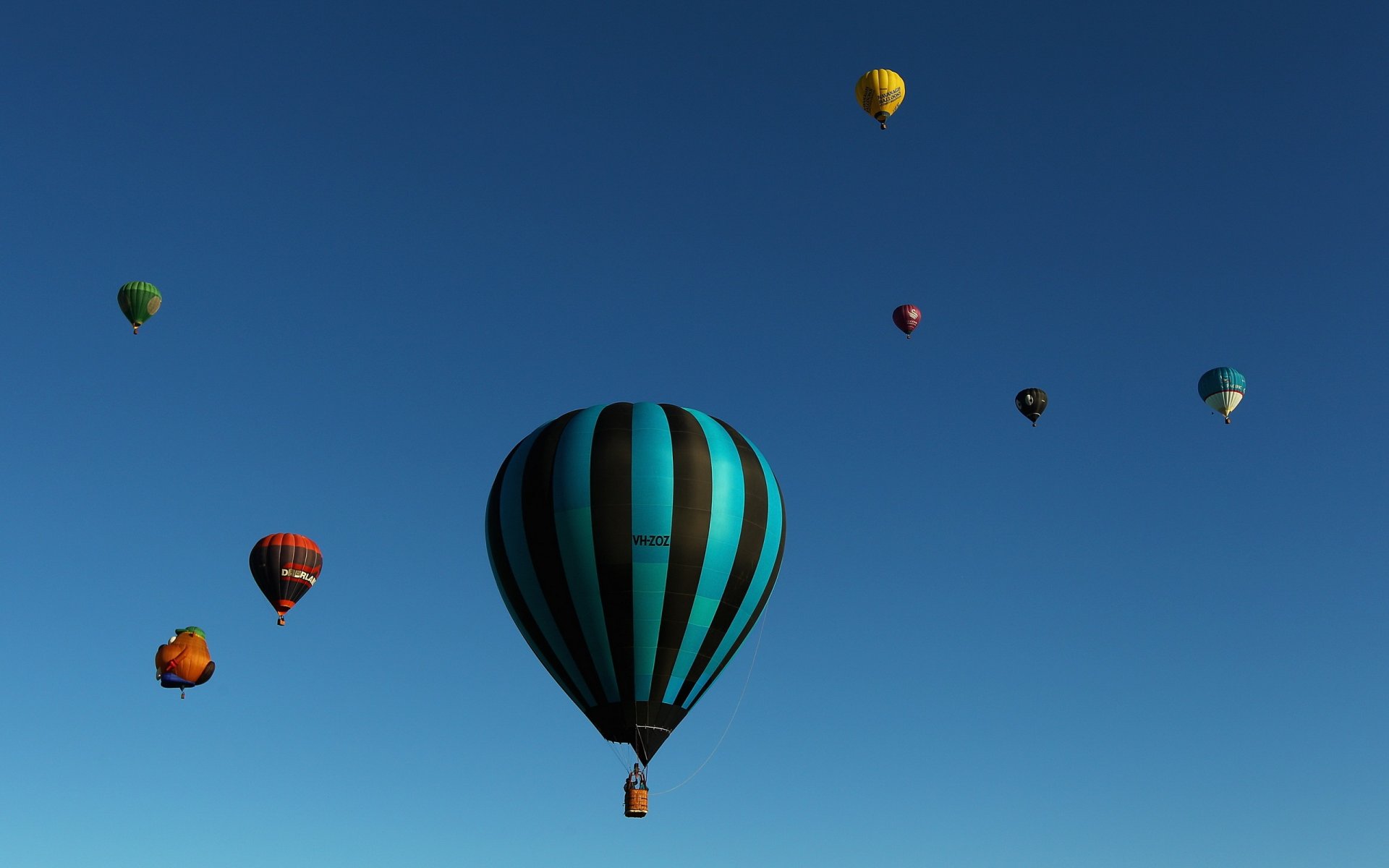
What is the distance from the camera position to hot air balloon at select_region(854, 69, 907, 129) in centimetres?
5356

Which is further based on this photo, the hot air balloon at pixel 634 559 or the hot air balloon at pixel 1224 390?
the hot air balloon at pixel 1224 390

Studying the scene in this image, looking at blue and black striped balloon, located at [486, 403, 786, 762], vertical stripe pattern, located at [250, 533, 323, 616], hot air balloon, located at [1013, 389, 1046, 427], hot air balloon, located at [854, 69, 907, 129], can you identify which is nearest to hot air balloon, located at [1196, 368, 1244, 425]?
hot air balloon, located at [1013, 389, 1046, 427]

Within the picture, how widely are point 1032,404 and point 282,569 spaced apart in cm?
2881

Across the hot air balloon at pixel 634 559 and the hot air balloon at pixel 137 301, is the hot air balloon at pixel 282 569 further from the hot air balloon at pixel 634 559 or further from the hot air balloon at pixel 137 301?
the hot air balloon at pixel 634 559

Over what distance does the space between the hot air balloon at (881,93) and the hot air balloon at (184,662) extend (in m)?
30.1

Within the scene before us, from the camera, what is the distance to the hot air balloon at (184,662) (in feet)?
181

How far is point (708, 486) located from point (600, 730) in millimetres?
6621

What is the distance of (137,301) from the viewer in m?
57.1

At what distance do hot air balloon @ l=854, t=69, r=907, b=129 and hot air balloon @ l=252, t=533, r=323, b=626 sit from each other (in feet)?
82.4

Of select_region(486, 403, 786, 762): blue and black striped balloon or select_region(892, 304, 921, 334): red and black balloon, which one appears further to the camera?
select_region(892, 304, 921, 334): red and black balloon

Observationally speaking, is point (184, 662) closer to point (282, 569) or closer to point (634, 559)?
point (282, 569)

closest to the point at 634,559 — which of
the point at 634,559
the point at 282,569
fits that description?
the point at 634,559

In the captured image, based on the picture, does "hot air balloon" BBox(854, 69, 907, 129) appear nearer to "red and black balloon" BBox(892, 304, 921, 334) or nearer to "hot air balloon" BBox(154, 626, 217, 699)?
"red and black balloon" BBox(892, 304, 921, 334)

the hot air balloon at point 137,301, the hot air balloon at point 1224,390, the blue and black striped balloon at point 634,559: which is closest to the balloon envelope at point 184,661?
the hot air balloon at point 137,301
